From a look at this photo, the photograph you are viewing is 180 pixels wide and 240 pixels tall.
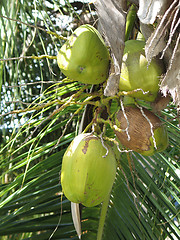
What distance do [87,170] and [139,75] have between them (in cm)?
19

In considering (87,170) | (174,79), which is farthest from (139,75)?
Result: (87,170)

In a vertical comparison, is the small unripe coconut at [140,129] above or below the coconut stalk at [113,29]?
below

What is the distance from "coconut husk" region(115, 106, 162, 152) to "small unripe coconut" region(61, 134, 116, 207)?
0.15 ft

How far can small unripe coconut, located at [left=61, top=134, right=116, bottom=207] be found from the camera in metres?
0.65

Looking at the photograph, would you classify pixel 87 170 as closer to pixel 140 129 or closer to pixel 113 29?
pixel 140 129

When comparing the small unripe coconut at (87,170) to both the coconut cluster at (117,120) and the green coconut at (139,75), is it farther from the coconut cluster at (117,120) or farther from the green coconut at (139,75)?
the green coconut at (139,75)

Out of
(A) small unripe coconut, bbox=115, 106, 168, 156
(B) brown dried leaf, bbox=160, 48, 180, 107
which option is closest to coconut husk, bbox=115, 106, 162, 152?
(A) small unripe coconut, bbox=115, 106, 168, 156

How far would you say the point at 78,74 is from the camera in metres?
0.66

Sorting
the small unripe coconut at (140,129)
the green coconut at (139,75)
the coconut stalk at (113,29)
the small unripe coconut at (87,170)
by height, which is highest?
the coconut stalk at (113,29)

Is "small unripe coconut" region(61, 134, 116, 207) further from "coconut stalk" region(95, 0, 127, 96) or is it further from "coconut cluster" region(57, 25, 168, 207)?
"coconut stalk" region(95, 0, 127, 96)

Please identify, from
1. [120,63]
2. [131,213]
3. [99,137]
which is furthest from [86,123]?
[131,213]

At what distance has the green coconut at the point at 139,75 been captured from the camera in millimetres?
621

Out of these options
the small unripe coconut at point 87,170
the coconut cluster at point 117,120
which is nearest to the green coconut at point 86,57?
the coconut cluster at point 117,120

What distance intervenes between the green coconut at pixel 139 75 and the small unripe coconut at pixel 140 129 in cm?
5
